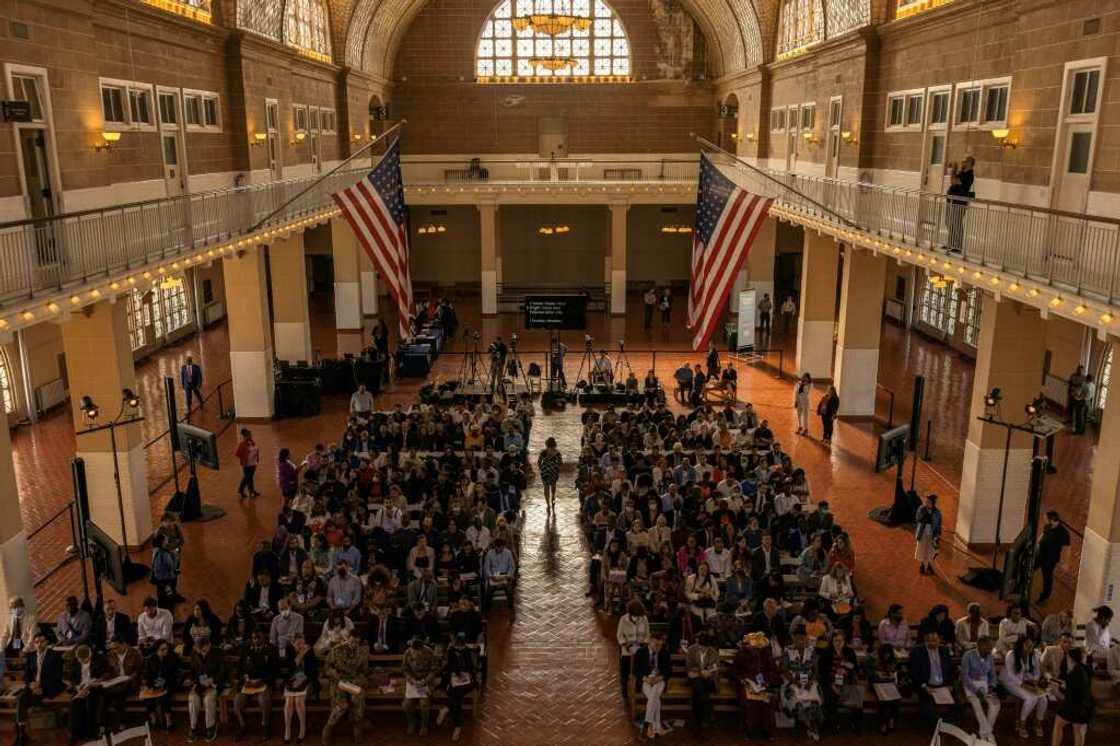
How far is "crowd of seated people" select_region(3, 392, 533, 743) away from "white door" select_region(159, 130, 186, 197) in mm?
8168

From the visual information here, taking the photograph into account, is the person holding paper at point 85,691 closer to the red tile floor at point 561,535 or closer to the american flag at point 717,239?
the red tile floor at point 561,535

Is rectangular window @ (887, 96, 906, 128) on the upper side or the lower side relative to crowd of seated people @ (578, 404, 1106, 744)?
upper

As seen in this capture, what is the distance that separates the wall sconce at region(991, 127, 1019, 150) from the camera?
49.2 ft

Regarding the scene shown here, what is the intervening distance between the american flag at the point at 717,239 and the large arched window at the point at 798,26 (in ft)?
37.8

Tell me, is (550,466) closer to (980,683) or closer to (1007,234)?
(980,683)

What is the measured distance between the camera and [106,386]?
602 inches

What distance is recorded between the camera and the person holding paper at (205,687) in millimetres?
10719

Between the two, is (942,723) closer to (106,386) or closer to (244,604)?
(244,604)

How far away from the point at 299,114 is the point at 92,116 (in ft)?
42.5

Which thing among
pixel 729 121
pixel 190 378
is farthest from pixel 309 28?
pixel 729 121

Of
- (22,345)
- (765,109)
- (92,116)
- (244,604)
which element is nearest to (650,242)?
(765,109)

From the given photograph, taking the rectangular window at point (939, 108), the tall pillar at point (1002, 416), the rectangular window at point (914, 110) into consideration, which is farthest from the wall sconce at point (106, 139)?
the rectangular window at point (914, 110)

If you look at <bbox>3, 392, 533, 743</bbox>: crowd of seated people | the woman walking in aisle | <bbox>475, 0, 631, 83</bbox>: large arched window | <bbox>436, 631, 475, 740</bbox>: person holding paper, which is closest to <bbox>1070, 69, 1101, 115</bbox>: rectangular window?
the woman walking in aisle

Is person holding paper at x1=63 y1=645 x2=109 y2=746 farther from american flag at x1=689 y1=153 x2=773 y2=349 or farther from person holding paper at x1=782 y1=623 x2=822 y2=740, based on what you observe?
american flag at x1=689 y1=153 x2=773 y2=349
